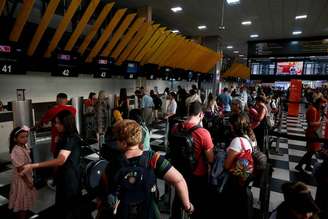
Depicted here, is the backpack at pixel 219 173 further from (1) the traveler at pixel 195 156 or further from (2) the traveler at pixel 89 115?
(2) the traveler at pixel 89 115

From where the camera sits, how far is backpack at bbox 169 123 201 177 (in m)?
2.24

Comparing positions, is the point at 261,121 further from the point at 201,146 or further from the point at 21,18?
the point at 21,18

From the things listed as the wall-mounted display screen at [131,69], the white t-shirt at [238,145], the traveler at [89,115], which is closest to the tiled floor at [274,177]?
the white t-shirt at [238,145]

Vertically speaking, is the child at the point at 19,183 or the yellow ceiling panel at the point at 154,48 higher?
the yellow ceiling panel at the point at 154,48

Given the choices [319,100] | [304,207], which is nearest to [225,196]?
[304,207]

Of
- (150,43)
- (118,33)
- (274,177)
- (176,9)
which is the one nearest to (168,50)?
(150,43)

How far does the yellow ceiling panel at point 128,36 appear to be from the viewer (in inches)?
259

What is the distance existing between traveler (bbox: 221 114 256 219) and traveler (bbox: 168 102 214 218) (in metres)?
0.21

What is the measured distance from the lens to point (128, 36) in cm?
660

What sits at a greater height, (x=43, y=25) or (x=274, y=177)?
(x=43, y=25)

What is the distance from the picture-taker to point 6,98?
5.25 m

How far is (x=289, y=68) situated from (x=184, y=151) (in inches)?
469

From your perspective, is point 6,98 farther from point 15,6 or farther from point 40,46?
point 15,6

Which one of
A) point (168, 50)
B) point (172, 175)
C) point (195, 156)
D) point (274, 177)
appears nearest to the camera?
point (172, 175)
